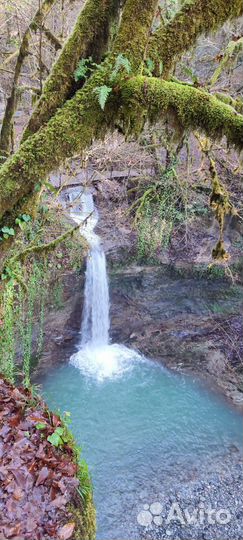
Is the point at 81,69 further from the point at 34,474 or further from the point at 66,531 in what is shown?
the point at 66,531

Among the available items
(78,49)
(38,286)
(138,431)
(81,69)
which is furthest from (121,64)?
(138,431)

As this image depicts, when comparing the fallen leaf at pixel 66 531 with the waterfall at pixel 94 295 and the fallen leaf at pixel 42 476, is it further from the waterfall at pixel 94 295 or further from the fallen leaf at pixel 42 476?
the waterfall at pixel 94 295

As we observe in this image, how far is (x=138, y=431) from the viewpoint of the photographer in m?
7.60

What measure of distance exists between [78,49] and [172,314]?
7.74 m

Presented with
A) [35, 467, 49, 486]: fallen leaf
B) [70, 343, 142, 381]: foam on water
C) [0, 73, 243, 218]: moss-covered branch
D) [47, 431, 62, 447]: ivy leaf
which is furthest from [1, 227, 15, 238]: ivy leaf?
[70, 343, 142, 381]: foam on water

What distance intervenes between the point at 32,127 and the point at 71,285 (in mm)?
6295

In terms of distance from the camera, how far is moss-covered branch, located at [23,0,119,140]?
3.16 meters

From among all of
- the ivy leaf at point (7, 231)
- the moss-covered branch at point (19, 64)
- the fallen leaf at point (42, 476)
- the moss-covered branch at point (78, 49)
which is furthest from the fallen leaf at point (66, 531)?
the moss-covered branch at point (19, 64)

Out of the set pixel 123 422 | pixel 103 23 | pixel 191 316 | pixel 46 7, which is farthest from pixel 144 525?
pixel 46 7

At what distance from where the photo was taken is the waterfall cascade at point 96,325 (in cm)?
955

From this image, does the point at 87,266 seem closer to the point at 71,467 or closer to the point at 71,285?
the point at 71,285

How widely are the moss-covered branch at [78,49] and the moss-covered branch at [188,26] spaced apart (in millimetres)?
447

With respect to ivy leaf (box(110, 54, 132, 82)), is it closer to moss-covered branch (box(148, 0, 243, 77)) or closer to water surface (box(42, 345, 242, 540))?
moss-covered branch (box(148, 0, 243, 77))

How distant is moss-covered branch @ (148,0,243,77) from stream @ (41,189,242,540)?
5.19 metres
